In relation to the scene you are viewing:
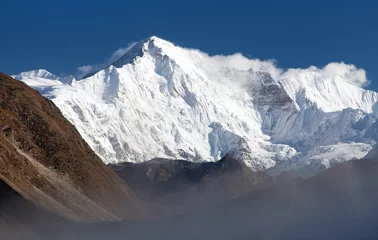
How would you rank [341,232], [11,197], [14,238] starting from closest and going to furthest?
1. [14,238]
2. [11,197]
3. [341,232]

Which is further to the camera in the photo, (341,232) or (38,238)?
(341,232)

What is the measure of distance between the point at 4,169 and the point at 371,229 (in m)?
90.0

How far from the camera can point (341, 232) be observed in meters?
197

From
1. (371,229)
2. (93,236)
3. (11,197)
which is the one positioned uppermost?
(11,197)

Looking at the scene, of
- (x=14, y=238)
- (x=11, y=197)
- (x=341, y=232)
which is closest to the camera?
(x=14, y=238)

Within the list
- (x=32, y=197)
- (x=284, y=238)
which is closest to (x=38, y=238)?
(x=32, y=197)

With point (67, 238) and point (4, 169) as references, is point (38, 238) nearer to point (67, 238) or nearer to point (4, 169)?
point (67, 238)

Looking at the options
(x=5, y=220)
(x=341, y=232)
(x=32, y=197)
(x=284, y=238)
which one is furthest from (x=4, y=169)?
(x=341, y=232)

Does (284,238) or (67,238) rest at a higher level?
(67,238)

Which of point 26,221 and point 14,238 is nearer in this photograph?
point 14,238

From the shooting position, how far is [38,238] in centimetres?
18025

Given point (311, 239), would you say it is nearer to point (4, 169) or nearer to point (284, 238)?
point (284, 238)

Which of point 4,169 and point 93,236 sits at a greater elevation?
point 4,169

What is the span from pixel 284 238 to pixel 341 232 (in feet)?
46.0
